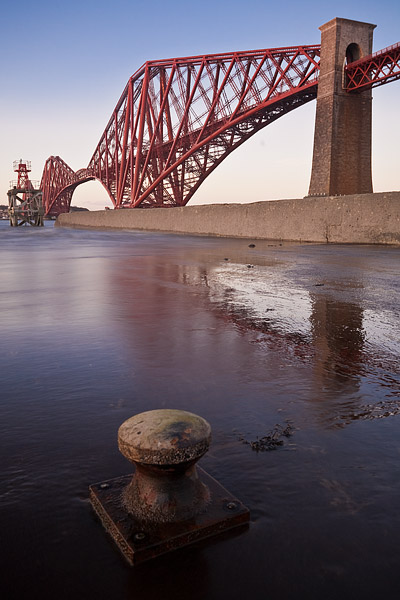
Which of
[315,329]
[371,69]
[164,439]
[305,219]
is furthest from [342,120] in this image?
[164,439]

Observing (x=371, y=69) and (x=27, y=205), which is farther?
(x=27, y=205)

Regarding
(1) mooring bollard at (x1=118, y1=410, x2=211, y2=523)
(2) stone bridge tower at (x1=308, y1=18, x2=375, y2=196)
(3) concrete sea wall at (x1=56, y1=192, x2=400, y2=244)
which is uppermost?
(2) stone bridge tower at (x1=308, y1=18, x2=375, y2=196)

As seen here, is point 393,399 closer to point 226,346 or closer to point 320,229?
point 226,346

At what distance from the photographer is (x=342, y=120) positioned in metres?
25.1

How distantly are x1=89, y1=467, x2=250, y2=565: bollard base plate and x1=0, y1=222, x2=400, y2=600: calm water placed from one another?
30 millimetres

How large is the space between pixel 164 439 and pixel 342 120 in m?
26.9

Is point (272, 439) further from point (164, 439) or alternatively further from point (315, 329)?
point (315, 329)

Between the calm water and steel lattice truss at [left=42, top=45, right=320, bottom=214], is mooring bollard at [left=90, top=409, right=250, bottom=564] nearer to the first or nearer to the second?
the calm water

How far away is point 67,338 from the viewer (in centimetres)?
357

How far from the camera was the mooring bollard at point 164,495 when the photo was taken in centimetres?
129

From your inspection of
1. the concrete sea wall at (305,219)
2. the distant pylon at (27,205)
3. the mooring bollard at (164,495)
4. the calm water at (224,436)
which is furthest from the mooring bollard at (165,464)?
the distant pylon at (27,205)

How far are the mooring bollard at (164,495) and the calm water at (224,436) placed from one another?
4 centimetres

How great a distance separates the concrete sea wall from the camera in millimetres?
13375

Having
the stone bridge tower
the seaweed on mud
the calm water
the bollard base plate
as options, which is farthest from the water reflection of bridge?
the stone bridge tower
